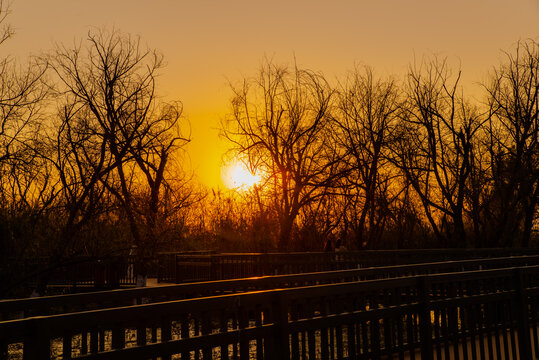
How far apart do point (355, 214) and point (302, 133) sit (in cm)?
771

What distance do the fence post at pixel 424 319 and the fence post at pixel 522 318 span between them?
184 cm

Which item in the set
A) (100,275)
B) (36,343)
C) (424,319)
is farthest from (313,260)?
(36,343)

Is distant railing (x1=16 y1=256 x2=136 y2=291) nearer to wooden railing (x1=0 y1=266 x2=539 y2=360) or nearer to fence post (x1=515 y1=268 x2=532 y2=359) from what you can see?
fence post (x1=515 y1=268 x2=532 y2=359)

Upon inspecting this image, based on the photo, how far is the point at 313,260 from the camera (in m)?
17.3

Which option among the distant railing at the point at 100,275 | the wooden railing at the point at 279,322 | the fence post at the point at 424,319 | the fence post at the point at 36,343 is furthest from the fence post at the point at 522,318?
the distant railing at the point at 100,275

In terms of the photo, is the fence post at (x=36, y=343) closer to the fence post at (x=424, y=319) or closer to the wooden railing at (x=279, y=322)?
the wooden railing at (x=279, y=322)

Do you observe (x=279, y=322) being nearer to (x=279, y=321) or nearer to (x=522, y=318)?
(x=279, y=321)

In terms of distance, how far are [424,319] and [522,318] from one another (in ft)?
6.75

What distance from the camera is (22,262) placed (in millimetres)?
12789

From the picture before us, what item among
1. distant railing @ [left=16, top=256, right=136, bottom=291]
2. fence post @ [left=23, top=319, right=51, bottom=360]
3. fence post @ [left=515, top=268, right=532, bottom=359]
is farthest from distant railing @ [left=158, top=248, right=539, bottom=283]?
fence post @ [left=23, top=319, right=51, bottom=360]

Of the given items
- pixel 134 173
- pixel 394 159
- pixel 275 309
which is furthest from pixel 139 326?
pixel 134 173

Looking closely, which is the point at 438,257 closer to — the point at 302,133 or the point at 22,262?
the point at 22,262

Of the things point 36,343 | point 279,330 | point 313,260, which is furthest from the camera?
point 313,260

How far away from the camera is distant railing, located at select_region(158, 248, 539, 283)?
54.4 ft
